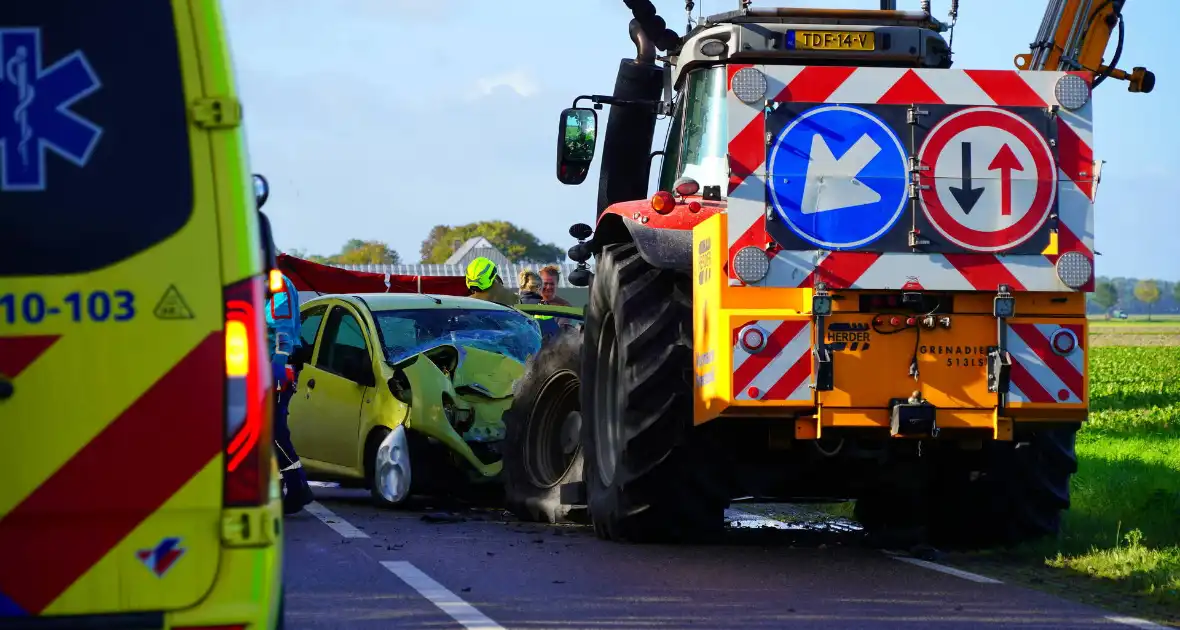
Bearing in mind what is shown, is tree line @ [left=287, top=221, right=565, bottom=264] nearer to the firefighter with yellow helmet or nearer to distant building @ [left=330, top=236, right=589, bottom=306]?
distant building @ [left=330, top=236, right=589, bottom=306]

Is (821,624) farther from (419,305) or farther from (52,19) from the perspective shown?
(419,305)

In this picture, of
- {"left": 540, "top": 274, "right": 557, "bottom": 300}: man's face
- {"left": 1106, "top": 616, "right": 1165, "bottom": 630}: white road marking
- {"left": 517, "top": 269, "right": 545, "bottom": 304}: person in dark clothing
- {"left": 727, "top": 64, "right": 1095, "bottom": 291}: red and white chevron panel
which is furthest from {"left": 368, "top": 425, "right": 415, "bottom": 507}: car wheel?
{"left": 1106, "top": 616, "right": 1165, "bottom": 630}: white road marking

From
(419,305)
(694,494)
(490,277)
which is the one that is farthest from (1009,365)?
(490,277)

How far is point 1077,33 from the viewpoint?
17984mm

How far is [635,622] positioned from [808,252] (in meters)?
2.40

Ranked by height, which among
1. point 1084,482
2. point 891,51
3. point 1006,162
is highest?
point 891,51

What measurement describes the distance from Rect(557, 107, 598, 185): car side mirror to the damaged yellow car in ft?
7.50

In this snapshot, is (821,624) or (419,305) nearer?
(821,624)

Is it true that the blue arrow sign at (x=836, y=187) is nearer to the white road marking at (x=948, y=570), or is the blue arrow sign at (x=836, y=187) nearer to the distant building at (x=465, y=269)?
the white road marking at (x=948, y=570)

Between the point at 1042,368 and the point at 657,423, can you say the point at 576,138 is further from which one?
the point at 1042,368

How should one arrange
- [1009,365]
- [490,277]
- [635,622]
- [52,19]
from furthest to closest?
[490,277] → [1009,365] → [635,622] → [52,19]

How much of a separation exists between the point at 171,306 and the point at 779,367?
4954 mm

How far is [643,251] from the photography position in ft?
31.9

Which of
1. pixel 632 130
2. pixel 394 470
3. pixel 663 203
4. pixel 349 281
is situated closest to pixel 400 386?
pixel 394 470
